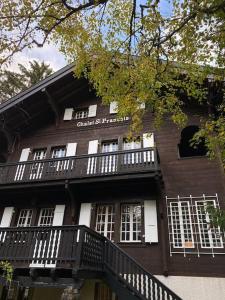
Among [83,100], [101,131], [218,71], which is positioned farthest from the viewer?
[83,100]

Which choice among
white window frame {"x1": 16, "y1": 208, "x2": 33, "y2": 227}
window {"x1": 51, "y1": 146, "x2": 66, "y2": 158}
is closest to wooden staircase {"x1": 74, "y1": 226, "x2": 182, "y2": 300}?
white window frame {"x1": 16, "y1": 208, "x2": 33, "y2": 227}

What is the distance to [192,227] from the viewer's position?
10297 millimetres

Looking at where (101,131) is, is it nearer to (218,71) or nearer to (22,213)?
(22,213)

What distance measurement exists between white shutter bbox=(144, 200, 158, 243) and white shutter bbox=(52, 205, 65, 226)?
373cm

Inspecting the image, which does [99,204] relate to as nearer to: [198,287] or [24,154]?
[198,287]

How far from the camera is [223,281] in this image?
29.8ft

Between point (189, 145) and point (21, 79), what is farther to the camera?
point (21, 79)

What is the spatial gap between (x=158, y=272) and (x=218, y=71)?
7.41 meters

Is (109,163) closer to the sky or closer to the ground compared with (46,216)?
closer to the sky

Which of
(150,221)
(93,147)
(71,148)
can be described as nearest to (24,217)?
(71,148)

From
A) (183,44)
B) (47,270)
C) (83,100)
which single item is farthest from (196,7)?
(83,100)

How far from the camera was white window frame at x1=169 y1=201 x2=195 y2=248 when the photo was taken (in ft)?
33.1

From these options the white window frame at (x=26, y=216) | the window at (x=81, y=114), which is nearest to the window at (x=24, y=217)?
the white window frame at (x=26, y=216)

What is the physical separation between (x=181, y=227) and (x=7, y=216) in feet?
26.3
